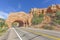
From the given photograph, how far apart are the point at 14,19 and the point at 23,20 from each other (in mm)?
6379

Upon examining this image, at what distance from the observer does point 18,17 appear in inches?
4596

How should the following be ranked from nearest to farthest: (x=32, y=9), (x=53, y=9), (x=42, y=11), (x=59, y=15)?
(x=59, y=15)
(x=53, y=9)
(x=42, y=11)
(x=32, y=9)

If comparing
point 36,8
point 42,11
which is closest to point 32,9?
point 36,8

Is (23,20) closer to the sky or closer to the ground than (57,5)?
closer to the ground

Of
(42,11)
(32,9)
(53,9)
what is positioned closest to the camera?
(53,9)

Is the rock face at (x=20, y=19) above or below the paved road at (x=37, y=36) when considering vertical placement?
above

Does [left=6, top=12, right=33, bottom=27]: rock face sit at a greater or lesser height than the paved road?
greater

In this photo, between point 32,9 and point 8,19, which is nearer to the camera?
point 8,19

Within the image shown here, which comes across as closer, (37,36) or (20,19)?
(37,36)

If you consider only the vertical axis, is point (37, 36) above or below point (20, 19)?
below

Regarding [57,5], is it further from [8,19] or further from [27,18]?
[8,19]

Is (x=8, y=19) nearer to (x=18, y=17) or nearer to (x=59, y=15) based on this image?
(x=18, y=17)

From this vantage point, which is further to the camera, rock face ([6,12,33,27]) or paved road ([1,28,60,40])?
rock face ([6,12,33,27])

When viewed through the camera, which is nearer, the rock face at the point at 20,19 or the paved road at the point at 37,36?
the paved road at the point at 37,36
